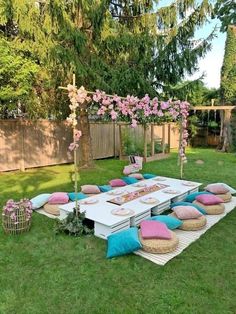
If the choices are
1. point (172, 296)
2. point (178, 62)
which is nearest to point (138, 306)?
point (172, 296)

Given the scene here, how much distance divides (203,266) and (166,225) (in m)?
0.84

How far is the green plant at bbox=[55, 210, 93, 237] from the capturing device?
424 centimetres

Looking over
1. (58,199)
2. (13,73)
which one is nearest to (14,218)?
(58,199)

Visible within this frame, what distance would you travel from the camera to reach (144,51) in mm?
8273

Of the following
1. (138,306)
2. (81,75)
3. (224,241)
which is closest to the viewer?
(138,306)

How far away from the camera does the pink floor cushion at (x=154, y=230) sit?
3684mm

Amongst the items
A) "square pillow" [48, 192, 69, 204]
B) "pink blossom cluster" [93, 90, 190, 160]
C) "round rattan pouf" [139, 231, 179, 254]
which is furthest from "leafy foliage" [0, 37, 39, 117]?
"round rattan pouf" [139, 231, 179, 254]

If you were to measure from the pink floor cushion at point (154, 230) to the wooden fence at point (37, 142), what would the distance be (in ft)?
21.3

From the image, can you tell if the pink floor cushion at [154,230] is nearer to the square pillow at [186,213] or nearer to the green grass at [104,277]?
the green grass at [104,277]

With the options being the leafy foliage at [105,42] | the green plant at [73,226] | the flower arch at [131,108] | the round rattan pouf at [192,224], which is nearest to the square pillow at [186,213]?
the round rattan pouf at [192,224]

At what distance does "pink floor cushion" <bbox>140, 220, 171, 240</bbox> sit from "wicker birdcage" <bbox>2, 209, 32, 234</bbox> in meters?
1.80

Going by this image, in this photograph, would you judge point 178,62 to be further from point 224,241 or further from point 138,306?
point 138,306

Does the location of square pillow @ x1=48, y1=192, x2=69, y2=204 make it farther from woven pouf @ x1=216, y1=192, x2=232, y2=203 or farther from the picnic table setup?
woven pouf @ x1=216, y1=192, x2=232, y2=203

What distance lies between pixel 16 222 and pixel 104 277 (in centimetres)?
175
